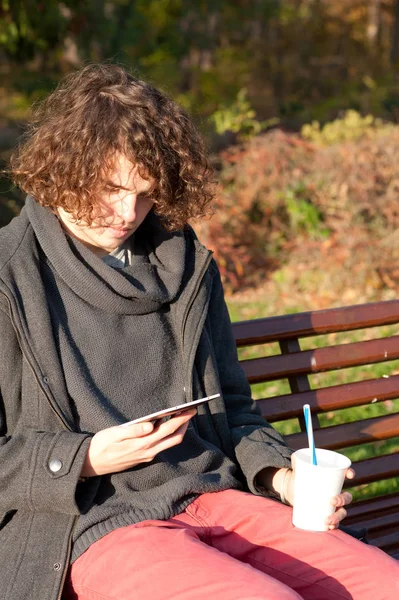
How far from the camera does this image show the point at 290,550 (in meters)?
2.29

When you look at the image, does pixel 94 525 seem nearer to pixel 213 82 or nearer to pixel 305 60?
pixel 213 82

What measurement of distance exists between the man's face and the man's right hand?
21.6 inches

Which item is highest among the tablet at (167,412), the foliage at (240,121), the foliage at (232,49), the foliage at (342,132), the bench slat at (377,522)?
the foliage at (232,49)

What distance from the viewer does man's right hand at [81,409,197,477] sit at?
2.10m

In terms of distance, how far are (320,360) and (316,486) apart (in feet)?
3.81

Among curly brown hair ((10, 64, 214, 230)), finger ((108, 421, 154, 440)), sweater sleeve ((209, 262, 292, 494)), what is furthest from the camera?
sweater sleeve ((209, 262, 292, 494))

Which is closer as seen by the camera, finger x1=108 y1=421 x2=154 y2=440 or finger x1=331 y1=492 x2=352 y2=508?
finger x1=108 y1=421 x2=154 y2=440

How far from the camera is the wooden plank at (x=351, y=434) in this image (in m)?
3.21

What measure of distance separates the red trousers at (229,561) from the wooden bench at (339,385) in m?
0.77

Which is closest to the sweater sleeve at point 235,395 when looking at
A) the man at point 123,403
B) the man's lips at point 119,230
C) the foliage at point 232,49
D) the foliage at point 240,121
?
the man at point 123,403

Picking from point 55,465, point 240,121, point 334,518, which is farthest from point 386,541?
point 240,121

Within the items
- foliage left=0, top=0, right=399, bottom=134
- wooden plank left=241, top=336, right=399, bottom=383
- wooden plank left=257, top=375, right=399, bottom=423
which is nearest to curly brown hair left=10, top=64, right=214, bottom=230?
wooden plank left=241, top=336, right=399, bottom=383

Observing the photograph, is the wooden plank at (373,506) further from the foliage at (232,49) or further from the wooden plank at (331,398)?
the foliage at (232,49)

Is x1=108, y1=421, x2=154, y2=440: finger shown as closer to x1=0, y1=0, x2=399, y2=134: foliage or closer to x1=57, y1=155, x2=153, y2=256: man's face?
x1=57, y1=155, x2=153, y2=256: man's face
